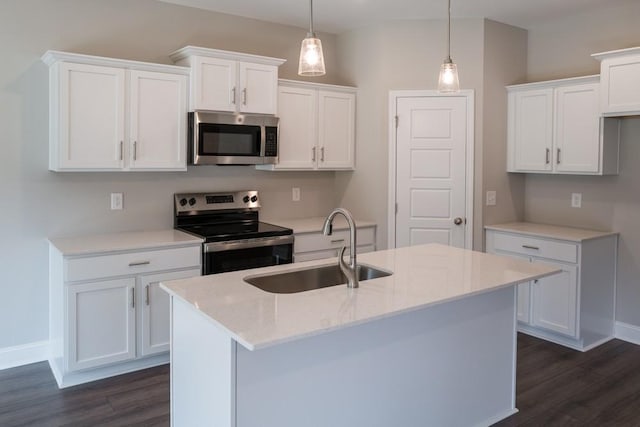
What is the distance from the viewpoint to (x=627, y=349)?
13.0ft

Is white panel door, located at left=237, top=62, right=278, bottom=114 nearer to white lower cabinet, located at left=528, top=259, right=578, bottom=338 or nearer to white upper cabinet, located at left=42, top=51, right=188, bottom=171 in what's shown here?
white upper cabinet, located at left=42, top=51, right=188, bottom=171

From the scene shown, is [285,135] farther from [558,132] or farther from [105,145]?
[558,132]

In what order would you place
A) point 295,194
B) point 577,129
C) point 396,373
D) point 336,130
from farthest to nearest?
point 295,194 < point 336,130 < point 577,129 < point 396,373

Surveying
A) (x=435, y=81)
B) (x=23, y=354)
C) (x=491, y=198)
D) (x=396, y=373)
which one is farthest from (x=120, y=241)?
(x=491, y=198)

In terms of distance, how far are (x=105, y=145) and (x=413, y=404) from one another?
2563 mm

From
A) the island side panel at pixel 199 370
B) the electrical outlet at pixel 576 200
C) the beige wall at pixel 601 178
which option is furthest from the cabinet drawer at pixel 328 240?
the island side panel at pixel 199 370

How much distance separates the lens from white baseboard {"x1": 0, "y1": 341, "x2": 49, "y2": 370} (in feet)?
11.6

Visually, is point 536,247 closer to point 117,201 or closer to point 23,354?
point 117,201

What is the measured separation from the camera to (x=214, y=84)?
12.4 feet

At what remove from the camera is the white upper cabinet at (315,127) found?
14.3ft

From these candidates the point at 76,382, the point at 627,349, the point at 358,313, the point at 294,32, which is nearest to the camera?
the point at 358,313

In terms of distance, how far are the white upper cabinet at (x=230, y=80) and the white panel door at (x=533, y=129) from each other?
2142 mm

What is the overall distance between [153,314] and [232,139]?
1.42 metres

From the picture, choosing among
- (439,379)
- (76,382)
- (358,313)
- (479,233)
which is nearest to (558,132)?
(479,233)
